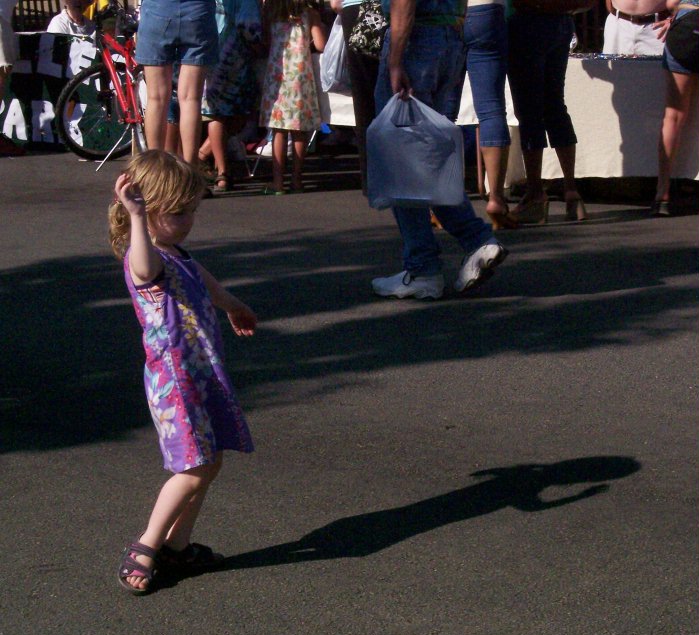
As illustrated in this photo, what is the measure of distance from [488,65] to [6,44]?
5357 millimetres

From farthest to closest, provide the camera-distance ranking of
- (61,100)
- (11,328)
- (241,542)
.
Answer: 1. (61,100)
2. (11,328)
3. (241,542)

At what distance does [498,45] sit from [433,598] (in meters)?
4.67

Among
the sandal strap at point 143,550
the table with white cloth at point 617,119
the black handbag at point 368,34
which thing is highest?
the black handbag at point 368,34

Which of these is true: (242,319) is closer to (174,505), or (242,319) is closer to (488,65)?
(174,505)

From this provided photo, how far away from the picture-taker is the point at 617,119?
8.42m

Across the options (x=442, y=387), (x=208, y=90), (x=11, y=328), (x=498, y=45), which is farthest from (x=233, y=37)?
(x=442, y=387)

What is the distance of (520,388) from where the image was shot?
475cm

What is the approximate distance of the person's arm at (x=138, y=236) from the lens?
10.1 ft

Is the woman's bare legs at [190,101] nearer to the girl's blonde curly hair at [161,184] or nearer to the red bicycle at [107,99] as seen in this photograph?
the red bicycle at [107,99]

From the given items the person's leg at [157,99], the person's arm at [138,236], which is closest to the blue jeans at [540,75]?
the person's leg at [157,99]

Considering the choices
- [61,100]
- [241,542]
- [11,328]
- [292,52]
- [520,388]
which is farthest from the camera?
[61,100]

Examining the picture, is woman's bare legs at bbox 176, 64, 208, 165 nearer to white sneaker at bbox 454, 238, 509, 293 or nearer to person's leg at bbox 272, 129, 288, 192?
person's leg at bbox 272, 129, 288, 192

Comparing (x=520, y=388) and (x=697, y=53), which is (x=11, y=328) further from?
(x=697, y=53)

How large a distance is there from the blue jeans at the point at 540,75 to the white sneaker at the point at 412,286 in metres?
2.10
